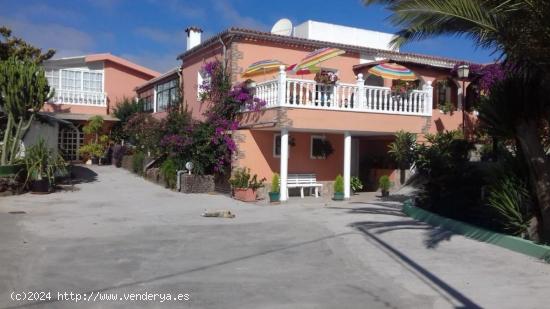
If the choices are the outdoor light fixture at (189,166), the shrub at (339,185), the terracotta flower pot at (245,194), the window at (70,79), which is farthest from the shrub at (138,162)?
the shrub at (339,185)

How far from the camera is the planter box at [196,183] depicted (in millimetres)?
18984

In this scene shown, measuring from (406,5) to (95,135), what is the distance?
23.1 m

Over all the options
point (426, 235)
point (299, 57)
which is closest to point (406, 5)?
point (426, 235)

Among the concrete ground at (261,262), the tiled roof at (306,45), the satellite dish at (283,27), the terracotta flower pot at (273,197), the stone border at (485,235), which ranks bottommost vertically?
the concrete ground at (261,262)

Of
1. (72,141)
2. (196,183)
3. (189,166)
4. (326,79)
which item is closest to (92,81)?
(72,141)

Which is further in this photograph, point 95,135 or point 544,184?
point 95,135

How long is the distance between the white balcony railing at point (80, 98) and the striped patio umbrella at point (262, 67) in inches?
600

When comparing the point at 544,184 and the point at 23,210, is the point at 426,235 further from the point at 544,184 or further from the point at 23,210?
the point at 23,210

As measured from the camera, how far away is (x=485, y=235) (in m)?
9.97

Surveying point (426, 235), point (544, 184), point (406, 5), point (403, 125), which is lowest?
point (426, 235)

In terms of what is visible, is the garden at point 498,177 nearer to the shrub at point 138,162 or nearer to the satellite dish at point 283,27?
the satellite dish at point 283,27

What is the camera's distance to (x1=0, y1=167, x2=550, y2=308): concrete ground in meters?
6.55

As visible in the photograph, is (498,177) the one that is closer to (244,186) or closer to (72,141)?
(244,186)

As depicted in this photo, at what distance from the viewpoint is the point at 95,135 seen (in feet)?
96.6
